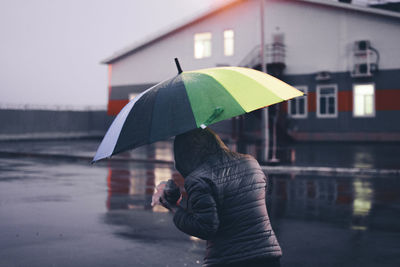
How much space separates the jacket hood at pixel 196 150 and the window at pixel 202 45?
32.9 metres

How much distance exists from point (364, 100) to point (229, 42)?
1029cm

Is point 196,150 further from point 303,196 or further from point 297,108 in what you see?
point 297,108

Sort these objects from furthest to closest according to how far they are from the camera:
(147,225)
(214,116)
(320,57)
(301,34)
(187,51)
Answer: (187,51) → (301,34) → (320,57) → (147,225) → (214,116)

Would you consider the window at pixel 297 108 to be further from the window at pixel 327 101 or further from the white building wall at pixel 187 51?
the white building wall at pixel 187 51

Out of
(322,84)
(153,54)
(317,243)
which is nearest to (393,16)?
(322,84)

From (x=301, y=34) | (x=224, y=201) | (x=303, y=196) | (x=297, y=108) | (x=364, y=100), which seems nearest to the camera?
(x=224, y=201)

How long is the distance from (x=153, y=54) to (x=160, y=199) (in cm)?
3537

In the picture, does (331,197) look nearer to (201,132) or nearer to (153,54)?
(201,132)

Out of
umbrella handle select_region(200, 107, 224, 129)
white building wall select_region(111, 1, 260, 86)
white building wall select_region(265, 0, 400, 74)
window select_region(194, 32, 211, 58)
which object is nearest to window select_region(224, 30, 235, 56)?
white building wall select_region(111, 1, 260, 86)

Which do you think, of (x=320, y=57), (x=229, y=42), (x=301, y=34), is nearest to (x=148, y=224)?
(x=320, y=57)

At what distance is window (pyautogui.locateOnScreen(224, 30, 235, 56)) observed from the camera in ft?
112

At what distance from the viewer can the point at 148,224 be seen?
24.2 ft

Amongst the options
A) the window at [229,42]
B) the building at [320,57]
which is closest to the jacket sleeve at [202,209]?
the building at [320,57]

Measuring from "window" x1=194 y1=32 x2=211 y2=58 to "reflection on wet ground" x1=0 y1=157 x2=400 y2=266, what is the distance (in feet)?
77.9
